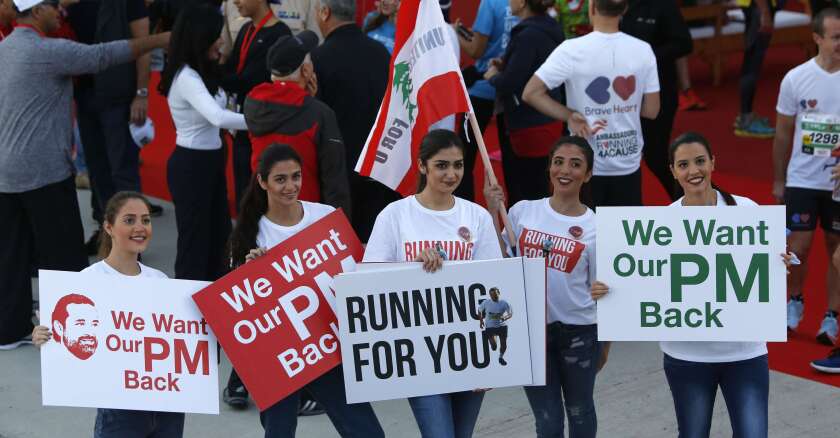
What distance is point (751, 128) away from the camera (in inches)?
464

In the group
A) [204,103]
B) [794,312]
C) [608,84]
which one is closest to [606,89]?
[608,84]

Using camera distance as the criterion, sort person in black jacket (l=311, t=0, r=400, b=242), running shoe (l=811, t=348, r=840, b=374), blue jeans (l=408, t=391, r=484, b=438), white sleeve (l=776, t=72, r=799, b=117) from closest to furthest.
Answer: blue jeans (l=408, t=391, r=484, b=438)
running shoe (l=811, t=348, r=840, b=374)
white sleeve (l=776, t=72, r=799, b=117)
person in black jacket (l=311, t=0, r=400, b=242)

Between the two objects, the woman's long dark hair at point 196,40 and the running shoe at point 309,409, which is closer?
the running shoe at point 309,409

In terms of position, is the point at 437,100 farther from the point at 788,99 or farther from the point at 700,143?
the point at 788,99

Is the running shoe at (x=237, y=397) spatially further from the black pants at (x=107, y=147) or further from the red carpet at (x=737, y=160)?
the black pants at (x=107, y=147)

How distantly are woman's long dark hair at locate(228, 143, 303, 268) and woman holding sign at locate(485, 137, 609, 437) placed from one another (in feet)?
3.41

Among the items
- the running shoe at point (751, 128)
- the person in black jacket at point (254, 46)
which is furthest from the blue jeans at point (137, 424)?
the running shoe at point (751, 128)

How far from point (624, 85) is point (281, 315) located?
8.96 feet

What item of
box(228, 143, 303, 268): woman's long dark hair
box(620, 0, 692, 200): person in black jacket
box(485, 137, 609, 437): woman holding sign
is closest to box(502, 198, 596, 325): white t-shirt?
A: box(485, 137, 609, 437): woman holding sign

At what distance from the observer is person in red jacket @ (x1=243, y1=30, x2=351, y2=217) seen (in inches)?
231

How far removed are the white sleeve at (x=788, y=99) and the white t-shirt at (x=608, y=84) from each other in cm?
73

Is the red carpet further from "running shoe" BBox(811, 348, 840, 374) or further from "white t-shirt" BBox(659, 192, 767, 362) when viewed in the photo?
"white t-shirt" BBox(659, 192, 767, 362)

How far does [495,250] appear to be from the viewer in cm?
484

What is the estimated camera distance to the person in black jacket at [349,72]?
271 inches
